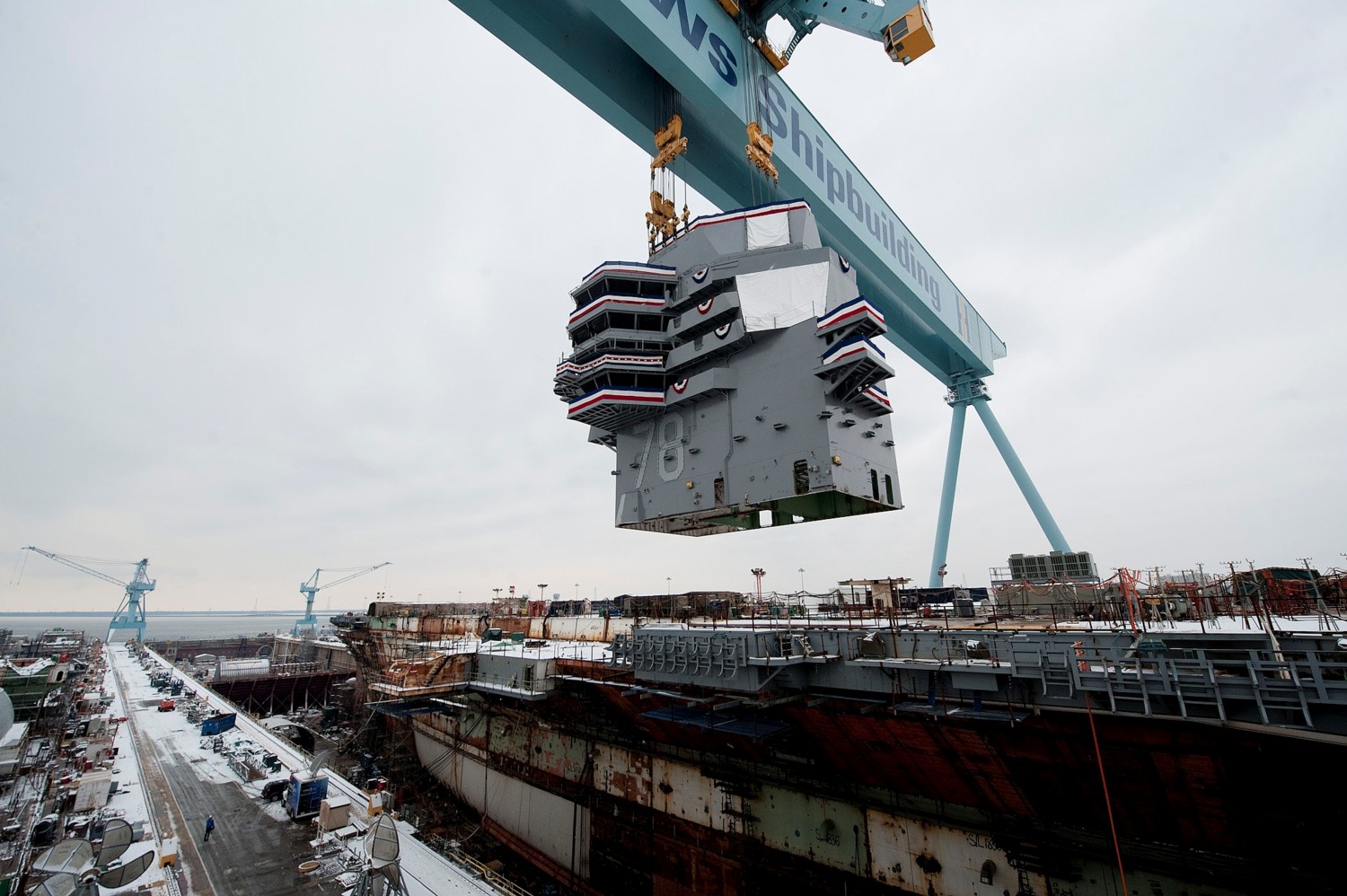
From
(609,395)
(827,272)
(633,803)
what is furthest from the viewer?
(633,803)

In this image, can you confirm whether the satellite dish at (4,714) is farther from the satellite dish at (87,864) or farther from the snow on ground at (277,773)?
the satellite dish at (87,864)

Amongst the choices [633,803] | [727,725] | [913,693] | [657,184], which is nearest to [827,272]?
[657,184]

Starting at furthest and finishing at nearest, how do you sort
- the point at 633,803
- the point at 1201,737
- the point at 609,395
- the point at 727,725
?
the point at 633,803 → the point at 609,395 → the point at 727,725 → the point at 1201,737

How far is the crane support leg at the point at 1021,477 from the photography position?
28.3 meters

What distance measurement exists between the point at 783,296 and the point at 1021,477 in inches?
863

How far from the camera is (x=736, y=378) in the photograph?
1541 cm

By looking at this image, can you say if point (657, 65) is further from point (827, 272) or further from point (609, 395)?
point (609, 395)

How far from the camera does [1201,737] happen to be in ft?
31.1

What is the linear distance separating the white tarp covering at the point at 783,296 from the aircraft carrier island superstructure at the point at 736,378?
0.11 feet

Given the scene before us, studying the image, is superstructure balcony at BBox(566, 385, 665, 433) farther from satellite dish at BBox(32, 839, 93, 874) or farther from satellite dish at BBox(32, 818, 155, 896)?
satellite dish at BBox(32, 839, 93, 874)

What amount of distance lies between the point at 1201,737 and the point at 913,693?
180 inches

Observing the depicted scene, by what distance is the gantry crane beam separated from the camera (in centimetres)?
1358

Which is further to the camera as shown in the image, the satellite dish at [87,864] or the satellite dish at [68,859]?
the satellite dish at [68,859]

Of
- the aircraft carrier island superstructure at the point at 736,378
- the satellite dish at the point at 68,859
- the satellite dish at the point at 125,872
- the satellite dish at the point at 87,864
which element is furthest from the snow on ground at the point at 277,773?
the aircraft carrier island superstructure at the point at 736,378
